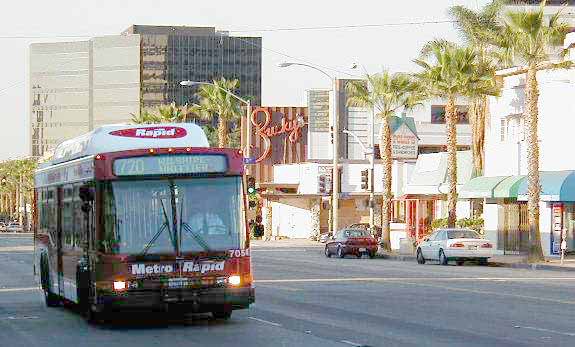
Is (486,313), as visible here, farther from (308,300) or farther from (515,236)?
(515,236)

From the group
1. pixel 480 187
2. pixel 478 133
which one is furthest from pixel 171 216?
pixel 478 133

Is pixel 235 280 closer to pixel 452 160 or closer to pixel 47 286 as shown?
pixel 47 286

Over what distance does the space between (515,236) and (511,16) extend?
12526mm

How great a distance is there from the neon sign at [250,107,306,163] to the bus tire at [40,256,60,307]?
78.9 m

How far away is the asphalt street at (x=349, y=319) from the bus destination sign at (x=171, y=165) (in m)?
2.43

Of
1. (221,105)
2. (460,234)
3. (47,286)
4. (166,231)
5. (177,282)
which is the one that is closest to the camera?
(177,282)

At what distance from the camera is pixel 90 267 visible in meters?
20.6

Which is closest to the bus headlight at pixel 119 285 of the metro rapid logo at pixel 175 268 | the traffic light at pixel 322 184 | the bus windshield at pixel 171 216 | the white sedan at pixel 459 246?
the metro rapid logo at pixel 175 268

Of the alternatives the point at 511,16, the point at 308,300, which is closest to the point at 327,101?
the point at 511,16

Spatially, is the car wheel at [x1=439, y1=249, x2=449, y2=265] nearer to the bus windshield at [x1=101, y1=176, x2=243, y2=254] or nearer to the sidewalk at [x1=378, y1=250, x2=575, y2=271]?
the sidewalk at [x1=378, y1=250, x2=575, y2=271]

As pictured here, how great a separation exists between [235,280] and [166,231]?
4.29ft

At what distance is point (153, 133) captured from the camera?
21.9m

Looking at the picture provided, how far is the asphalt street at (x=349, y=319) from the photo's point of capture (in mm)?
18234

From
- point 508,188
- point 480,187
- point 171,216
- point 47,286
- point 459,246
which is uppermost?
point 480,187
